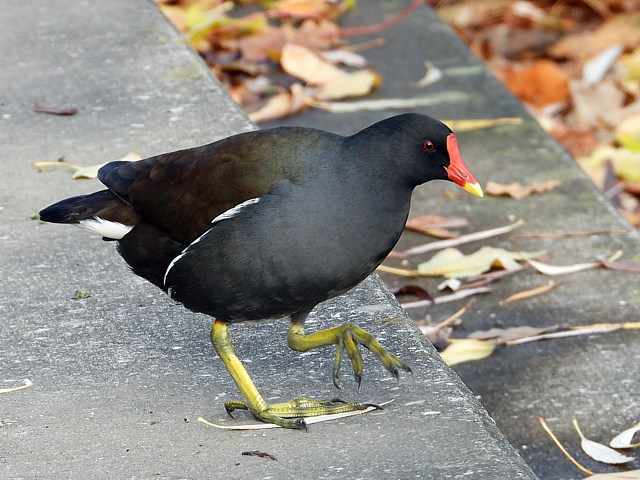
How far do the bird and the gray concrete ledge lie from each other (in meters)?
0.09

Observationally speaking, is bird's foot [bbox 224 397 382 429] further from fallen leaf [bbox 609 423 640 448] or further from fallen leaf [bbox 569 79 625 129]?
fallen leaf [bbox 569 79 625 129]

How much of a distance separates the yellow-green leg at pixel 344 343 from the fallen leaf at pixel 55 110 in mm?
1642

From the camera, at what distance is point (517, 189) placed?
4508 millimetres

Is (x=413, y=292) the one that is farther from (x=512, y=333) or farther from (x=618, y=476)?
(x=618, y=476)

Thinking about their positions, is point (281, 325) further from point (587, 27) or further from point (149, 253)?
point (587, 27)

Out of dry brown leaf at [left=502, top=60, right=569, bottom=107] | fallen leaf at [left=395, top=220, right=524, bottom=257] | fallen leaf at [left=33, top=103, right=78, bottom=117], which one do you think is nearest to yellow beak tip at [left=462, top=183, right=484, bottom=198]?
fallen leaf at [left=395, top=220, right=524, bottom=257]

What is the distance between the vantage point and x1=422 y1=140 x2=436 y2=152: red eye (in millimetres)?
2842

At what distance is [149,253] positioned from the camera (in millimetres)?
2951

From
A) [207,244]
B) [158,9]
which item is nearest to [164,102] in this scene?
[158,9]

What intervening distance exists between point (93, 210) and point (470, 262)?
1.52m

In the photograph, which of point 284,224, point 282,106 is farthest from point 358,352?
point 282,106

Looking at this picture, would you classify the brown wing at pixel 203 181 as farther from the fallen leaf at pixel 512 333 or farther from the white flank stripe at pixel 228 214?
the fallen leaf at pixel 512 333

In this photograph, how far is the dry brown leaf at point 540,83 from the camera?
19.7ft

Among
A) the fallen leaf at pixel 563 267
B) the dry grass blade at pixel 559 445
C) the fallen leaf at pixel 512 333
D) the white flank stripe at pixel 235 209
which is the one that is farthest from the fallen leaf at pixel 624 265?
the white flank stripe at pixel 235 209
